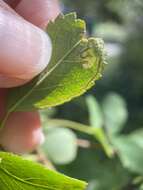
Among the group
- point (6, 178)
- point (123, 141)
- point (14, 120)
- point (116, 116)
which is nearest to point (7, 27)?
A: point (6, 178)

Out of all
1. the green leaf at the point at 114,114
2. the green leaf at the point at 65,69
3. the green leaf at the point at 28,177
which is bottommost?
the green leaf at the point at 114,114

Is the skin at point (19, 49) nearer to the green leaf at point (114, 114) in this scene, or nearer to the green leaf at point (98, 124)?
the green leaf at point (98, 124)

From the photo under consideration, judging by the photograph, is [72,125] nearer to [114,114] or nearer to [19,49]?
[114,114]

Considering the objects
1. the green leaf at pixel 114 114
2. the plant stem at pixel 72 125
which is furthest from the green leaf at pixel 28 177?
the green leaf at pixel 114 114

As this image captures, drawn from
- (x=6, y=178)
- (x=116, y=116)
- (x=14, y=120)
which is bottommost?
(x=116, y=116)

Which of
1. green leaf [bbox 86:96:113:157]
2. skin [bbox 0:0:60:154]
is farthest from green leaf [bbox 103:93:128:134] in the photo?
skin [bbox 0:0:60:154]

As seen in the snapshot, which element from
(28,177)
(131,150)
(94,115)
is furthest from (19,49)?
(94,115)

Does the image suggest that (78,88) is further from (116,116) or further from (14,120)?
(116,116)

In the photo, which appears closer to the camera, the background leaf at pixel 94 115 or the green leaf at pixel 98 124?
the green leaf at pixel 98 124
